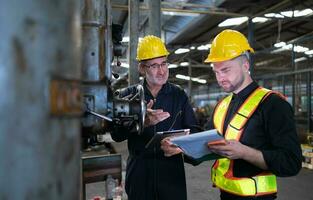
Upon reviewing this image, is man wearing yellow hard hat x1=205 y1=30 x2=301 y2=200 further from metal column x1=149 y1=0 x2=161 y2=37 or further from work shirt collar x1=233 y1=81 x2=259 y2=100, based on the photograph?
metal column x1=149 y1=0 x2=161 y2=37

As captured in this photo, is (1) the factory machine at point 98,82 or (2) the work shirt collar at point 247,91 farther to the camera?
(2) the work shirt collar at point 247,91

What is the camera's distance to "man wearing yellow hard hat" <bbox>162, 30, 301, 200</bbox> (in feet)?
4.91

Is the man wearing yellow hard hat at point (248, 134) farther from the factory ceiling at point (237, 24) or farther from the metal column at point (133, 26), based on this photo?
the factory ceiling at point (237, 24)

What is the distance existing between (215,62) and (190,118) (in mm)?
682

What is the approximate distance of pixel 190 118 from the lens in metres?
2.35

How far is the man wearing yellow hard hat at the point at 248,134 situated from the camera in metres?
1.50

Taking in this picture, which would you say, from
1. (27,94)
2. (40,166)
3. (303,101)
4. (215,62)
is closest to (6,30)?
(27,94)

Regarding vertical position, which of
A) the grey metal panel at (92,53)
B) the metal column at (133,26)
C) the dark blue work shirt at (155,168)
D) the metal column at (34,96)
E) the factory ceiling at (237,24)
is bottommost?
the dark blue work shirt at (155,168)

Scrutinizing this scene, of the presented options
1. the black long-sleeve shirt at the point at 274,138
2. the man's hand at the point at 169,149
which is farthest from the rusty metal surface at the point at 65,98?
the man's hand at the point at 169,149

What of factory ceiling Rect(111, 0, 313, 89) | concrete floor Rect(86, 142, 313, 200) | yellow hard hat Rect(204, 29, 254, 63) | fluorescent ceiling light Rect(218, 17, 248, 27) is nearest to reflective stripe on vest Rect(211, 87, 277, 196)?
yellow hard hat Rect(204, 29, 254, 63)

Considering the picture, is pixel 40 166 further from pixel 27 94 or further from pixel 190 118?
pixel 190 118

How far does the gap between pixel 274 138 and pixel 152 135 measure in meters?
0.97

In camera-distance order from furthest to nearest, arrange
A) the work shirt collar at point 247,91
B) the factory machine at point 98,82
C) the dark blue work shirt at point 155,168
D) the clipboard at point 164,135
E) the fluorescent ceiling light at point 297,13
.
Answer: the fluorescent ceiling light at point 297,13 < the dark blue work shirt at point 155,168 < the clipboard at point 164,135 < the work shirt collar at point 247,91 < the factory machine at point 98,82

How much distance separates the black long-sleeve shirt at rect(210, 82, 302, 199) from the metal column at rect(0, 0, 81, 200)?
122 cm
